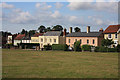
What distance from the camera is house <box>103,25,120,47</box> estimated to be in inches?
2335

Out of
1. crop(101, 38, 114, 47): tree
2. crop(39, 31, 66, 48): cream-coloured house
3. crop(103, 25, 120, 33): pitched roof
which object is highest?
crop(103, 25, 120, 33): pitched roof

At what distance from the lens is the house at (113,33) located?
59.3 metres

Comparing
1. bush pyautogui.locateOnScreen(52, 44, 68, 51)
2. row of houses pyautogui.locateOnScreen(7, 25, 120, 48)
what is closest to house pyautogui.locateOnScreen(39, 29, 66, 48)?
row of houses pyautogui.locateOnScreen(7, 25, 120, 48)

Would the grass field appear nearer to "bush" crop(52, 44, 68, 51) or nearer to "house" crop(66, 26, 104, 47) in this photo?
"bush" crop(52, 44, 68, 51)

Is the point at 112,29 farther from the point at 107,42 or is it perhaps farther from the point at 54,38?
the point at 54,38

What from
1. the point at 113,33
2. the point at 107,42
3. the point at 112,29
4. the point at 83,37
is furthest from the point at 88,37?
the point at 107,42

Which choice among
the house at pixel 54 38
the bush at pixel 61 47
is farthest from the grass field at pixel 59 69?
the house at pixel 54 38

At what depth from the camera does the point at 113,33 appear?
60.6 metres

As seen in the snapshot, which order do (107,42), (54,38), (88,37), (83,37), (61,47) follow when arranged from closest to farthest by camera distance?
1. (107,42)
2. (61,47)
3. (88,37)
4. (83,37)
5. (54,38)

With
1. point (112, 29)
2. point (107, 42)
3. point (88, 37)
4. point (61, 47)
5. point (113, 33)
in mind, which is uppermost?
point (112, 29)

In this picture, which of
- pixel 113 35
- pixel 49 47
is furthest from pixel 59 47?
pixel 113 35

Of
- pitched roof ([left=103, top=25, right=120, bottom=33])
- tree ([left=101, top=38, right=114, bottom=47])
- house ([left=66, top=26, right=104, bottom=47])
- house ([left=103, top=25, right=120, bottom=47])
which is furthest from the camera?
house ([left=66, top=26, right=104, bottom=47])

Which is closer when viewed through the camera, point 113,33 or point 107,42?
point 107,42

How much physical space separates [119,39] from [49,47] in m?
22.0
